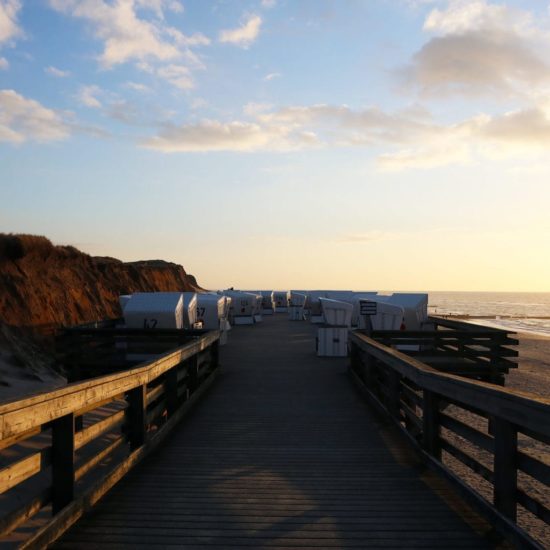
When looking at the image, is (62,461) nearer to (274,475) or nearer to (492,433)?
(274,475)

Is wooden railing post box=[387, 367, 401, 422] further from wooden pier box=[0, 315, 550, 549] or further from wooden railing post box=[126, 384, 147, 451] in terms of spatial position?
wooden railing post box=[126, 384, 147, 451]

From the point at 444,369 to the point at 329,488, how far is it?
327 inches

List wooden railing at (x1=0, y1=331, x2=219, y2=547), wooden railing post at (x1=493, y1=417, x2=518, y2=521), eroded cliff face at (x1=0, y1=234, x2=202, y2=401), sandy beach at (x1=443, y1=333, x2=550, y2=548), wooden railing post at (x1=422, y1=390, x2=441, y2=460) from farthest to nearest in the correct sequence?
1. eroded cliff face at (x1=0, y1=234, x2=202, y2=401)
2. sandy beach at (x1=443, y1=333, x2=550, y2=548)
3. wooden railing post at (x1=422, y1=390, x2=441, y2=460)
4. wooden railing post at (x1=493, y1=417, x2=518, y2=521)
5. wooden railing at (x1=0, y1=331, x2=219, y2=547)

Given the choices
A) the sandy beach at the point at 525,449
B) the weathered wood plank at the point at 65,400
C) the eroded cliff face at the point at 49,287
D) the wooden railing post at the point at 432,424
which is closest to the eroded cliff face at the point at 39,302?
the eroded cliff face at the point at 49,287

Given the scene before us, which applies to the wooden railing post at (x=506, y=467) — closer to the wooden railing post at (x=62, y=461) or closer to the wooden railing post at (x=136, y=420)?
the wooden railing post at (x=62, y=461)

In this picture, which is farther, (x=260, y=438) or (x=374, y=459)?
(x=260, y=438)

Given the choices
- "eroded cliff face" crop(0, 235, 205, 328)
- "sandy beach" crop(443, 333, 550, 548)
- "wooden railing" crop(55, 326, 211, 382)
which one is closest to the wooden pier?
"sandy beach" crop(443, 333, 550, 548)

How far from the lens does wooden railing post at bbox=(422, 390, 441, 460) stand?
6117 mm

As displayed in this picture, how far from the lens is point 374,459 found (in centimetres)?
657

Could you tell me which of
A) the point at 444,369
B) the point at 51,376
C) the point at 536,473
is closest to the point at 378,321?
the point at 444,369

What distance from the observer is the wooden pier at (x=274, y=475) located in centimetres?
425

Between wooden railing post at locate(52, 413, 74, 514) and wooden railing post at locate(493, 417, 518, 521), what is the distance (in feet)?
10.2

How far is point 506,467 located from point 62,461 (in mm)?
3199

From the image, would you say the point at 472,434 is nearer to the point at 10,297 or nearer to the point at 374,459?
the point at 374,459
